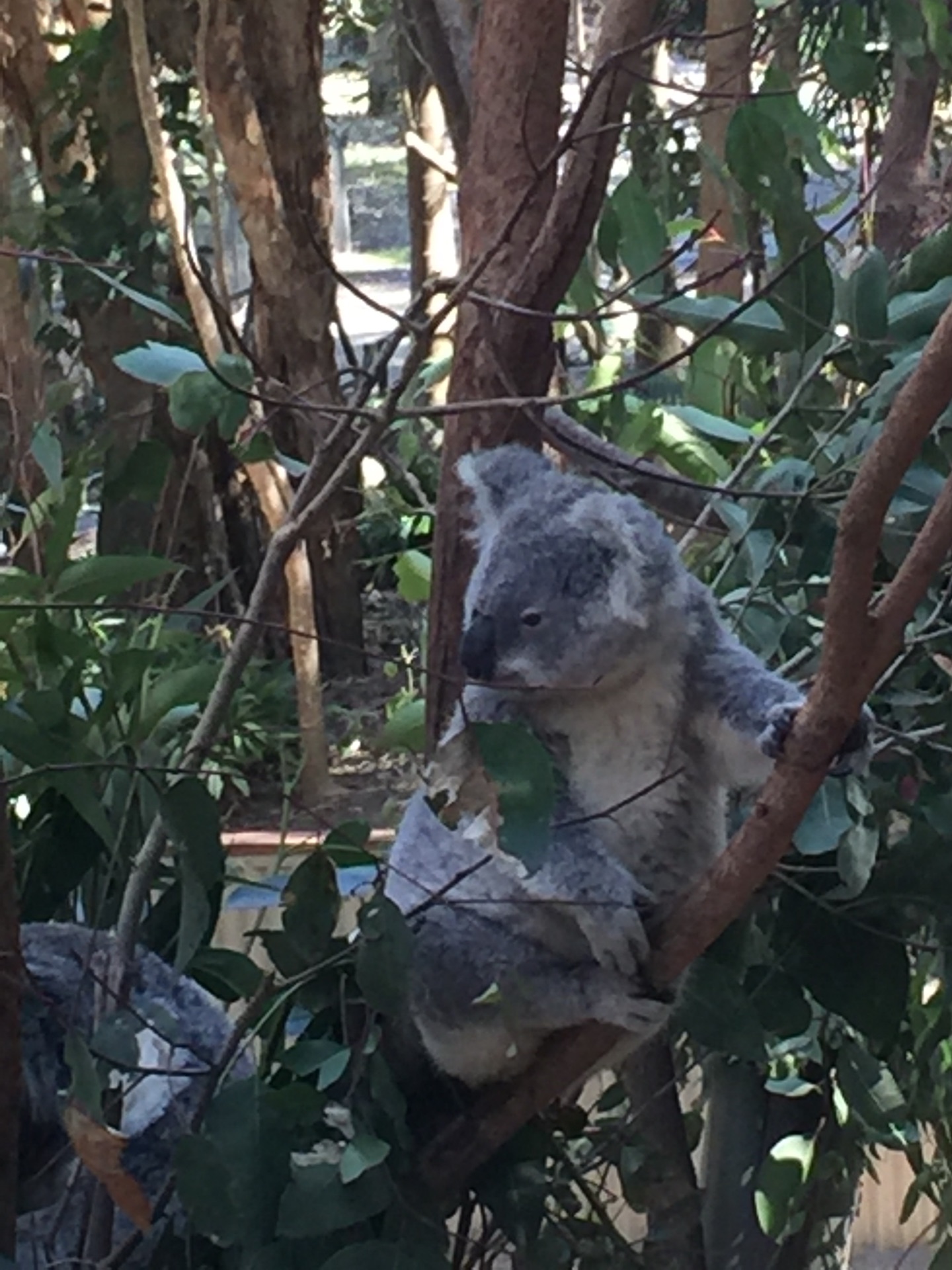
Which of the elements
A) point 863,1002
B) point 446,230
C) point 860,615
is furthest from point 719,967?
point 446,230

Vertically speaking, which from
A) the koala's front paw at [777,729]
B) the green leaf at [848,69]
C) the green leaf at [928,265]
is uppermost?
the green leaf at [848,69]

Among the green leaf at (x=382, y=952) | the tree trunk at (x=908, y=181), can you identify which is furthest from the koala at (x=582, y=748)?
the tree trunk at (x=908, y=181)

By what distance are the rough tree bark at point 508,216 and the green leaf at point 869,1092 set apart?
39 centimetres

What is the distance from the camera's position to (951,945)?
964 mm

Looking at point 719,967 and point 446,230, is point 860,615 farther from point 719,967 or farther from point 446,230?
point 446,230

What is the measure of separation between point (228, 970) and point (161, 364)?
410 mm

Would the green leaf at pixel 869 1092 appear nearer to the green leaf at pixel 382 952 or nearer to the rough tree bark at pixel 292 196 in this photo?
the green leaf at pixel 382 952

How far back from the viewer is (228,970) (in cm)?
100

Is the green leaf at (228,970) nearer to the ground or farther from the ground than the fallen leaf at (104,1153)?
nearer to the ground

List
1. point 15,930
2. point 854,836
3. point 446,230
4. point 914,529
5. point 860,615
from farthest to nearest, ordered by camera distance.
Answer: point 446,230 → point 914,529 → point 854,836 → point 15,930 → point 860,615

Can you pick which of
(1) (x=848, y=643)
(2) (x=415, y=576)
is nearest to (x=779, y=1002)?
(1) (x=848, y=643)

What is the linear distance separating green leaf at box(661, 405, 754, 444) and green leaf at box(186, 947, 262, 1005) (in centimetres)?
52

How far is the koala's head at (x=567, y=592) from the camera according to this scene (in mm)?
873

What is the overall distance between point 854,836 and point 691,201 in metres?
2.19
